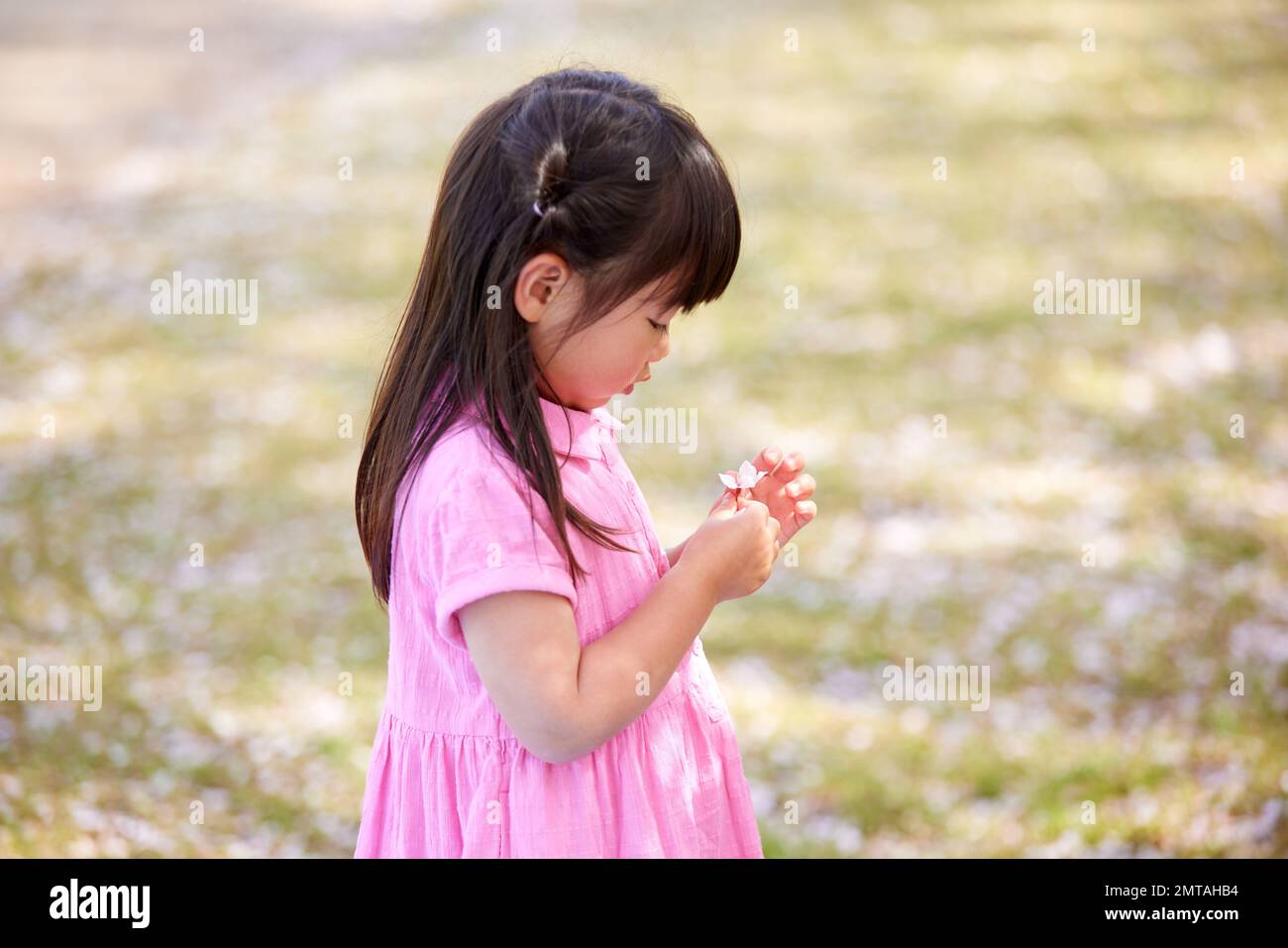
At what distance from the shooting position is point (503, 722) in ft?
5.24

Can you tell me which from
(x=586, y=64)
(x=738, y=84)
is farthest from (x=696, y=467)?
(x=738, y=84)

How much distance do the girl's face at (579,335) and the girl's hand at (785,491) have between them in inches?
11.9

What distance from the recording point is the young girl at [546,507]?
150 cm

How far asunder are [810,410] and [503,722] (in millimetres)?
4532

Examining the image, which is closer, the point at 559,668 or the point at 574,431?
the point at 559,668

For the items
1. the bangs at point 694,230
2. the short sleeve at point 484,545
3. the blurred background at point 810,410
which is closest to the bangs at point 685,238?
the bangs at point 694,230

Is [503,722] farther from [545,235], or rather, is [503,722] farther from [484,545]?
[545,235]

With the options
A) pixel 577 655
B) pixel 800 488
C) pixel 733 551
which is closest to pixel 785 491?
pixel 800 488

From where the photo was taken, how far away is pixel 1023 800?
3.45 m

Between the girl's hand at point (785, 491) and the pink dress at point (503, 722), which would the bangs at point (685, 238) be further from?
the girl's hand at point (785, 491)

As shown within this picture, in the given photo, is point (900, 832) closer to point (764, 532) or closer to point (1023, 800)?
point (1023, 800)

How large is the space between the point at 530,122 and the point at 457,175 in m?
0.12

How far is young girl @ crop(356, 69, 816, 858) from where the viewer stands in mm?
1499

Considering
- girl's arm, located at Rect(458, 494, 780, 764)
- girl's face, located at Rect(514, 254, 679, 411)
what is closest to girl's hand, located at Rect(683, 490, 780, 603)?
girl's arm, located at Rect(458, 494, 780, 764)
